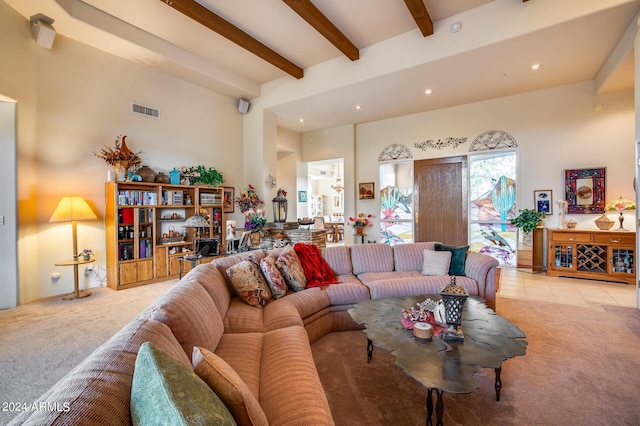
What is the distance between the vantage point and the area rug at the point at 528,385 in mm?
1670

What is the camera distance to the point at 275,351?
1628 mm

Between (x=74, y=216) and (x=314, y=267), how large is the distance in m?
3.38

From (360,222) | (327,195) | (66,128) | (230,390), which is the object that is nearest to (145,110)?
(66,128)

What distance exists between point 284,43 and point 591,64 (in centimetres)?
478

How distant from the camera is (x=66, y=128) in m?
3.99

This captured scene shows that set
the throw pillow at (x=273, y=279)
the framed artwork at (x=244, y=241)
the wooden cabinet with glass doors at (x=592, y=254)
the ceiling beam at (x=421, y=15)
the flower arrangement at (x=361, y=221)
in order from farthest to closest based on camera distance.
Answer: the flower arrangement at (x=361, y=221), the wooden cabinet with glass doors at (x=592, y=254), the framed artwork at (x=244, y=241), the ceiling beam at (x=421, y=15), the throw pillow at (x=273, y=279)

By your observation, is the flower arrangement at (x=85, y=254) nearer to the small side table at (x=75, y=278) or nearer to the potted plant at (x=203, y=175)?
the small side table at (x=75, y=278)

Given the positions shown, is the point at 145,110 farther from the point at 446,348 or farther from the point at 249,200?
the point at 446,348

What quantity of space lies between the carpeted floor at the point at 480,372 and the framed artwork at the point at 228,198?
3014 millimetres

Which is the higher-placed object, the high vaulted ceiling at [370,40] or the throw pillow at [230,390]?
the high vaulted ceiling at [370,40]

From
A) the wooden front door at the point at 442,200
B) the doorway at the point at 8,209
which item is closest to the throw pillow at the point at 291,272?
the doorway at the point at 8,209

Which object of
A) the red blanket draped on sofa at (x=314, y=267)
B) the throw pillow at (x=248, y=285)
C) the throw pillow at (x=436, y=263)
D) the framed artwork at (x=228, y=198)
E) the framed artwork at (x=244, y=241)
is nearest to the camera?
the throw pillow at (x=248, y=285)

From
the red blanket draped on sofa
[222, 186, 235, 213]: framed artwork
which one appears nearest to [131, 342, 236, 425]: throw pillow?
the red blanket draped on sofa

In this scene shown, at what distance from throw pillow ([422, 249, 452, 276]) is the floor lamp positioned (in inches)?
178
